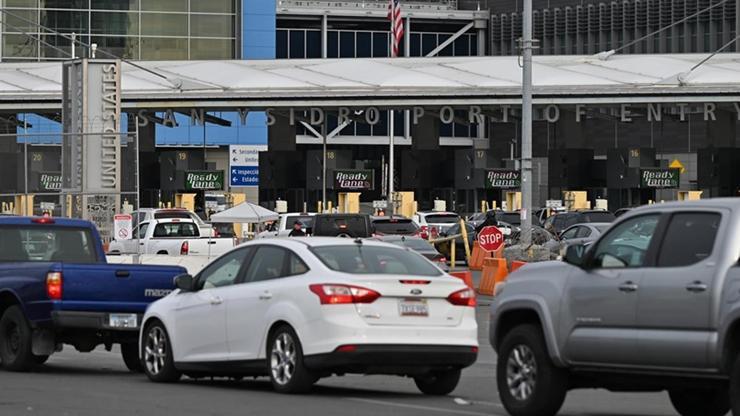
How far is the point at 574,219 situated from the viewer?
164 feet

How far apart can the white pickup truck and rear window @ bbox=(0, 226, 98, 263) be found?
61.0 ft

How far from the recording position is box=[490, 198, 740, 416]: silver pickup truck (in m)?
12.0

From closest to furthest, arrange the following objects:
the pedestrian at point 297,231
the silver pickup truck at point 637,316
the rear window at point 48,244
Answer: the silver pickup truck at point 637,316
the rear window at point 48,244
the pedestrian at point 297,231

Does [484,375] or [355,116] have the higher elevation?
[355,116]

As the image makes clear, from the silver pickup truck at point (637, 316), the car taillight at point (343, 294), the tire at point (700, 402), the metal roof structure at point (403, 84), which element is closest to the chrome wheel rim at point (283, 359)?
the car taillight at point (343, 294)

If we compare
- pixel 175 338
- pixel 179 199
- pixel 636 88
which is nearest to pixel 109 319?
pixel 175 338

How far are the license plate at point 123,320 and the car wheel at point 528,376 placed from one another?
218 inches

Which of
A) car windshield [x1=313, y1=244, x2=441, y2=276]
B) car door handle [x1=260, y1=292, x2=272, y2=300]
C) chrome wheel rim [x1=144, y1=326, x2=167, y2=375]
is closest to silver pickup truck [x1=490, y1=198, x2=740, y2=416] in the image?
car windshield [x1=313, y1=244, x2=441, y2=276]

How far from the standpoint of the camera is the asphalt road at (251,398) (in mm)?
14453

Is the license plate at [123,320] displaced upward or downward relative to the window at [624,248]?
downward

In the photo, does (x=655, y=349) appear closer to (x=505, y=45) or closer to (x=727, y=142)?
(x=727, y=142)

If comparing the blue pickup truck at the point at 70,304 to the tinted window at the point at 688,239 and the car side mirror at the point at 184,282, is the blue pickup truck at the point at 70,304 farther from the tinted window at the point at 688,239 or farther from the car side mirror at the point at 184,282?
the tinted window at the point at 688,239

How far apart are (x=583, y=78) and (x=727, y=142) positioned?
8031mm

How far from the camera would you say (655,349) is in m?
12.5
